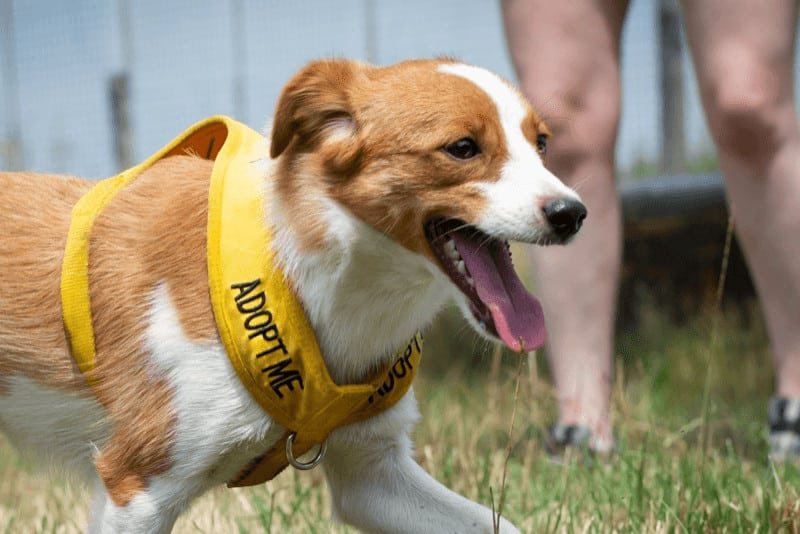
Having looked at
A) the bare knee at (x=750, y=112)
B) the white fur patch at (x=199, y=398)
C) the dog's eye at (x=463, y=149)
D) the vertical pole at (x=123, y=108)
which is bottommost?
the vertical pole at (x=123, y=108)

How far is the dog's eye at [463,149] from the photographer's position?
224cm

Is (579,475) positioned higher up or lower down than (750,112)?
lower down

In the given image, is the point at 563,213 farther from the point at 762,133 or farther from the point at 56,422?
the point at 762,133

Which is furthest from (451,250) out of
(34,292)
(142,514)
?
(34,292)

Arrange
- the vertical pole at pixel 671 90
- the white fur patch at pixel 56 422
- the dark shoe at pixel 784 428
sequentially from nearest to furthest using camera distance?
the white fur patch at pixel 56 422, the dark shoe at pixel 784 428, the vertical pole at pixel 671 90

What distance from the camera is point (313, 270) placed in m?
2.29

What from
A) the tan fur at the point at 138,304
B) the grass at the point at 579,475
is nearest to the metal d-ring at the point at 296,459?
the tan fur at the point at 138,304

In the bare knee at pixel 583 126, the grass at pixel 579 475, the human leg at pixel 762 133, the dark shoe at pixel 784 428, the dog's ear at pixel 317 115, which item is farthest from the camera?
the bare knee at pixel 583 126

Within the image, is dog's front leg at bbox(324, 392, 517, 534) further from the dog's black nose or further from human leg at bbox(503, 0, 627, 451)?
human leg at bbox(503, 0, 627, 451)

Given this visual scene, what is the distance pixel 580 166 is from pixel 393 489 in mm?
1555

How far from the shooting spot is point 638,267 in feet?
20.9

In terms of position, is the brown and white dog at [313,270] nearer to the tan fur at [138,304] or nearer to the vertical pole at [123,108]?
the tan fur at [138,304]

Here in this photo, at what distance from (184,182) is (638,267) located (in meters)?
4.35

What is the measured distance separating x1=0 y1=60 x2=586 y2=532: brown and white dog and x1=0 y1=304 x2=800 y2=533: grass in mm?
432
